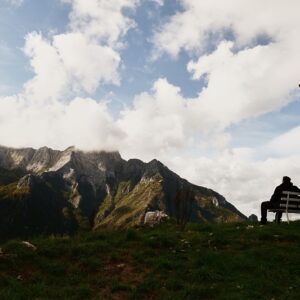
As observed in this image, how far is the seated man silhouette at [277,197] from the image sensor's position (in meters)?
23.7

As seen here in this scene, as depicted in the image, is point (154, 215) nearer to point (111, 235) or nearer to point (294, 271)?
point (111, 235)

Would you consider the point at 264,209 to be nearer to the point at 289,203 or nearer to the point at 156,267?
the point at 289,203

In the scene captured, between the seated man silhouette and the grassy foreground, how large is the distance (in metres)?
3.96

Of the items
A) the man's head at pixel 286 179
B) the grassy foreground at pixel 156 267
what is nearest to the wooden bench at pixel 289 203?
the man's head at pixel 286 179

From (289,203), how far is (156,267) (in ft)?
38.3

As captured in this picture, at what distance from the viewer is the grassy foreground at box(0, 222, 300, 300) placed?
41.3ft

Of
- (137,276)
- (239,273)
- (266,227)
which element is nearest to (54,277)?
(137,276)

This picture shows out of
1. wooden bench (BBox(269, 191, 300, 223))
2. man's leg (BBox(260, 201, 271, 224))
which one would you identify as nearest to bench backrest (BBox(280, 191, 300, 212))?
wooden bench (BBox(269, 191, 300, 223))


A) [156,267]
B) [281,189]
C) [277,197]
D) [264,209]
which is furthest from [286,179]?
[156,267]

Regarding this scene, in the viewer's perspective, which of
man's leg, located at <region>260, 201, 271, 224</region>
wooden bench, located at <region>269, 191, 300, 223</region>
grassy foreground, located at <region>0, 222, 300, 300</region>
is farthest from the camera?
man's leg, located at <region>260, 201, 271, 224</region>

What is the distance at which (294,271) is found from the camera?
47.1ft

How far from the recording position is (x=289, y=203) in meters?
23.6

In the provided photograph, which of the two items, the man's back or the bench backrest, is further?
the man's back

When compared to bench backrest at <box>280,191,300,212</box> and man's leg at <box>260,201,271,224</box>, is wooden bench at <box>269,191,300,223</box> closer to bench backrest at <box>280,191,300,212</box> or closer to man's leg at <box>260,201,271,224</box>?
bench backrest at <box>280,191,300,212</box>
